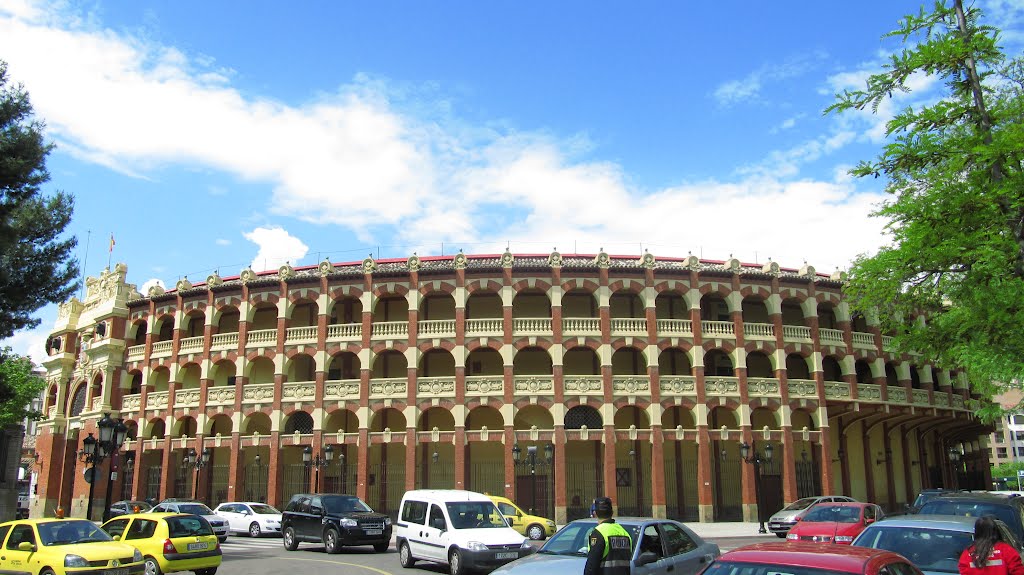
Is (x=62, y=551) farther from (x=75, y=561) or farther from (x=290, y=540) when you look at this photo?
(x=290, y=540)

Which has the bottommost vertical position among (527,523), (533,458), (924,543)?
(527,523)

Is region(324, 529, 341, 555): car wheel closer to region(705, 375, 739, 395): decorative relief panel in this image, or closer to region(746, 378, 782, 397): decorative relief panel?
region(705, 375, 739, 395): decorative relief panel

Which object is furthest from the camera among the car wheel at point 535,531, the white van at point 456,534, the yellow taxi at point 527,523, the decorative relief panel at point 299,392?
the decorative relief panel at point 299,392

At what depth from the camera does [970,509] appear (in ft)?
48.7

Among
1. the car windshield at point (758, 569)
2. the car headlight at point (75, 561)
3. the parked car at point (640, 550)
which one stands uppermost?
the car windshield at point (758, 569)

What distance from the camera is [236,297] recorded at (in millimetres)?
44312

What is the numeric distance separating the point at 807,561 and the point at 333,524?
1962cm

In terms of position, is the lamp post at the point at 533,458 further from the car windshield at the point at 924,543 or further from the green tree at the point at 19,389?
the green tree at the point at 19,389

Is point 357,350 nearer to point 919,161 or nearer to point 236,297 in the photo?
point 236,297

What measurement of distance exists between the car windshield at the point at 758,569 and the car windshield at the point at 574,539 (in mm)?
4846

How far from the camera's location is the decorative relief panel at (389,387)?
132 feet

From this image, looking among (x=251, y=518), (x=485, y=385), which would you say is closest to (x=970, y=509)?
(x=485, y=385)

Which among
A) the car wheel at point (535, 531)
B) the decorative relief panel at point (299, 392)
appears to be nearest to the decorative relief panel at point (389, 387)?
the decorative relief panel at point (299, 392)

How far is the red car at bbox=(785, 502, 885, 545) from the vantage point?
19.0 m
